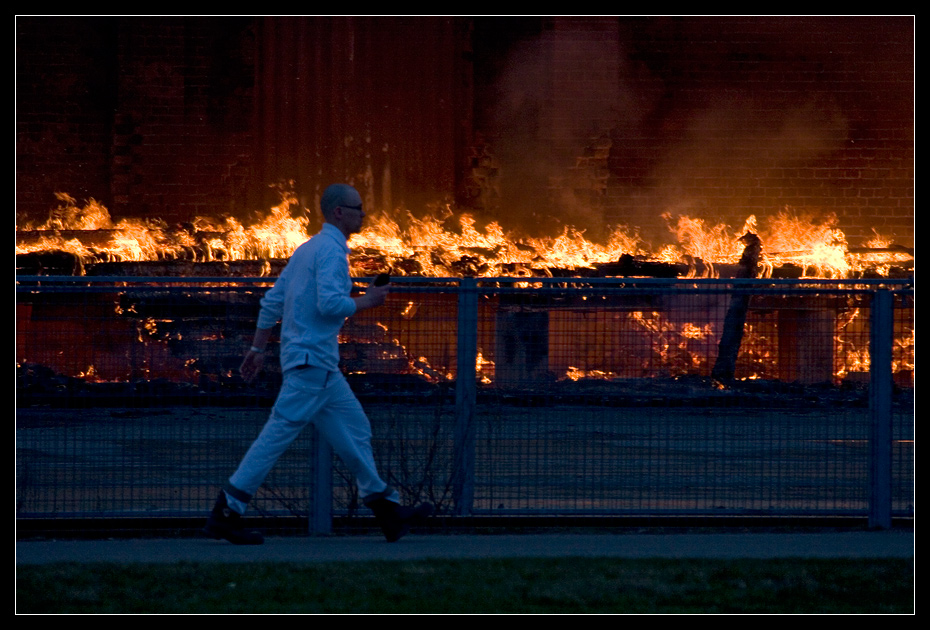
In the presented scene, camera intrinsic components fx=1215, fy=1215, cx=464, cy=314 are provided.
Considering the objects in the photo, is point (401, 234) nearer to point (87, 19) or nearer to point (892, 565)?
point (87, 19)

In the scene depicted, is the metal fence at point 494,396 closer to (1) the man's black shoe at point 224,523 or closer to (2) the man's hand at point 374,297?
(1) the man's black shoe at point 224,523

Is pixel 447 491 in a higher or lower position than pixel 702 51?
lower

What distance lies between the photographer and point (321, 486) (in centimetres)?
629

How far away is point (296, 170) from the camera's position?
17.2 m

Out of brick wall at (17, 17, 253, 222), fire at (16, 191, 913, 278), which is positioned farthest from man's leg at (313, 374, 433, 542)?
brick wall at (17, 17, 253, 222)

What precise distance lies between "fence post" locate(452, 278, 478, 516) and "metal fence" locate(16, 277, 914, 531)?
0.04 ft

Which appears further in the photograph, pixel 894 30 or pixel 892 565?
pixel 894 30

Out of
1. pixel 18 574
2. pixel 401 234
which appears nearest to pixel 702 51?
pixel 401 234

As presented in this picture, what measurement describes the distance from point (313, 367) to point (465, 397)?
1072mm

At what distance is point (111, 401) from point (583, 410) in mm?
2474

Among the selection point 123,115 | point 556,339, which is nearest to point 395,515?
point 556,339

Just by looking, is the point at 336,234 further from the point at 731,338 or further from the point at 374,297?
the point at 731,338

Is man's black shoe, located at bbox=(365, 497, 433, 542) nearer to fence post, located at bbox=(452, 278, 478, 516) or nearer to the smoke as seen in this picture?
fence post, located at bbox=(452, 278, 478, 516)

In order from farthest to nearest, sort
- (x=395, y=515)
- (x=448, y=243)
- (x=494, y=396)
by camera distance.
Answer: (x=448, y=243) → (x=494, y=396) → (x=395, y=515)
